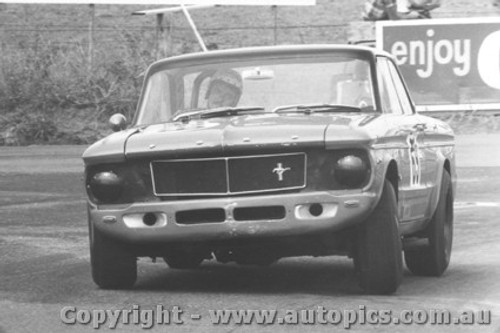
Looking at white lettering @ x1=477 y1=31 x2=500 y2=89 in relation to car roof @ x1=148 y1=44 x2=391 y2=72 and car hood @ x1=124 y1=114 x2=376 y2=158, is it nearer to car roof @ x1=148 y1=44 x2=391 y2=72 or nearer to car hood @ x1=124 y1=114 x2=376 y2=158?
car roof @ x1=148 y1=44 x2=391 y2=72

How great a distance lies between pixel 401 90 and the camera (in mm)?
10148

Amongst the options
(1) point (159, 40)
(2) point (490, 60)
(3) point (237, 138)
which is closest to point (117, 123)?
(3) point (237, 138)

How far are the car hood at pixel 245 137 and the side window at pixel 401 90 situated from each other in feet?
4.75

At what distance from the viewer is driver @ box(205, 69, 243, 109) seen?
30.8 ft

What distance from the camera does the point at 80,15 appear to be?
34.8 meters

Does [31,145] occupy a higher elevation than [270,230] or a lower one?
lower

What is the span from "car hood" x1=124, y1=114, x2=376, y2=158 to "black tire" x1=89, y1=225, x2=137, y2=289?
554 millimetres

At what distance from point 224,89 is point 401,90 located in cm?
132

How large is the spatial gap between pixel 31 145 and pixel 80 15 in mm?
10363

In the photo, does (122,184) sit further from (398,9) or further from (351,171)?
(398,9)

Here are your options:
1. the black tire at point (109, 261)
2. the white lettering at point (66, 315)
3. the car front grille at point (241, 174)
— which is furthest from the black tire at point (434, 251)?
the white lettering at point (66, 315)

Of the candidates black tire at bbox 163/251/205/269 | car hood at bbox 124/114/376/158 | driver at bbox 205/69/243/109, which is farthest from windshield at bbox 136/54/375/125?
black tire at bbox 163/251/205/269

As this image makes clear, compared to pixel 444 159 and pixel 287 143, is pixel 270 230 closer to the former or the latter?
pixel 287 143

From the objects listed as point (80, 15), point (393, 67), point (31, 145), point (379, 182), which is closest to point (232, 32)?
point (80, 15)
